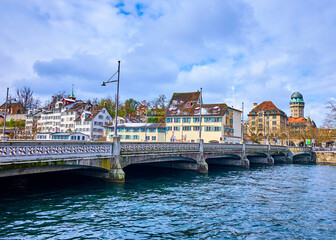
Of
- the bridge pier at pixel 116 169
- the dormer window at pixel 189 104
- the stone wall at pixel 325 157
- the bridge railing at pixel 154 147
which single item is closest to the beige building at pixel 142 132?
the dormer window at pixel 189 104

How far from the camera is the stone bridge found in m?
13.8

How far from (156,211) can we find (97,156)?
280 inches

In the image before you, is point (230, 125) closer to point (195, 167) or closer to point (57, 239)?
point (195, 167)

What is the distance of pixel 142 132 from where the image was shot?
68562 millimetres

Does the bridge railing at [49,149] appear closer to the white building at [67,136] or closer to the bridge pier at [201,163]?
the bridge pier at [201,163]

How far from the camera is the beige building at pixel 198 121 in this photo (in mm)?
61562

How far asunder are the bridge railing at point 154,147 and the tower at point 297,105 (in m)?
143

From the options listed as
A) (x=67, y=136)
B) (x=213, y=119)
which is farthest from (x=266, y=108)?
(x=67, y=136)

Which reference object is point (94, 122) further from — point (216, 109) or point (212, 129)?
point (216, 109)

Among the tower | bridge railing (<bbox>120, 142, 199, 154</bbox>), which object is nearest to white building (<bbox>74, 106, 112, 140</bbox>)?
bridge railing (<bbox>120, 142, 199, 154</bbox>)

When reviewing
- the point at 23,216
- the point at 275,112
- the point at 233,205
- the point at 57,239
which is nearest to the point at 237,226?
the point at 233,205

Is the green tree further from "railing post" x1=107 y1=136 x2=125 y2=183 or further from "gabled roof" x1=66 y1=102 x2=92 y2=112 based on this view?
"railing post" x1=107 y1=136 x2=125 y2=183

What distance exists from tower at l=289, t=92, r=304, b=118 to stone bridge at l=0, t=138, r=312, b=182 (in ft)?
440

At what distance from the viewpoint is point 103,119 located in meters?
82.8
